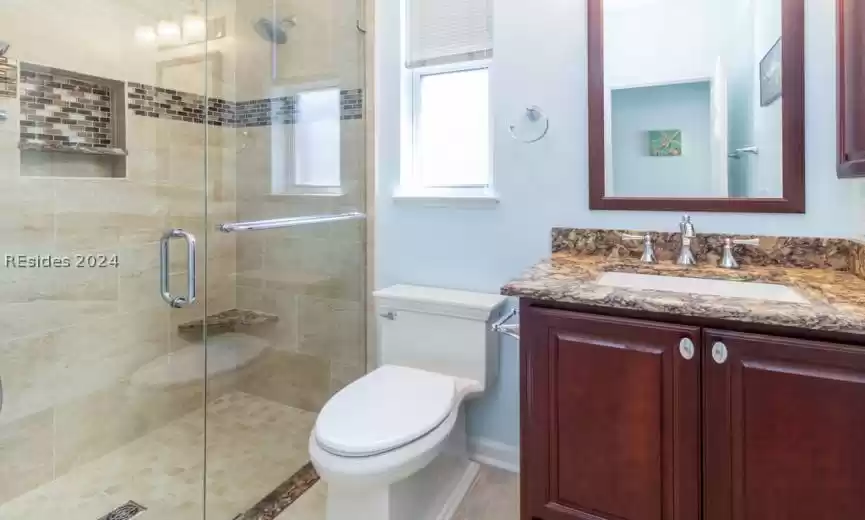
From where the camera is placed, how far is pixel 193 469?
1.96m

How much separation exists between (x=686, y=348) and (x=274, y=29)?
2.05 metres

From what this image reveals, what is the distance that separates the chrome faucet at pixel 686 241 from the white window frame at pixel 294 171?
1352mm

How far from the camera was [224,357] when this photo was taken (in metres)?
2.15

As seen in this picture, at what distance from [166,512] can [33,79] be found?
1558 millimetres

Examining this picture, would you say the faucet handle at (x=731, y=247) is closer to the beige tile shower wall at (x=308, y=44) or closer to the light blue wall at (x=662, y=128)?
the light blue wall at (x=662, y=128)

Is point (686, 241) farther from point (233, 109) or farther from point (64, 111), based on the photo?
point (64, 111)

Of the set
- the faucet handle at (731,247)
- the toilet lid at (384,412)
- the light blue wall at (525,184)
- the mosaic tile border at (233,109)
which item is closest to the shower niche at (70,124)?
the mosaic tile border at (233,109)

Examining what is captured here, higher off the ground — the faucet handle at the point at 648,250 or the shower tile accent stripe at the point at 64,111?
the shower tile accent stripe at the point at 64,111

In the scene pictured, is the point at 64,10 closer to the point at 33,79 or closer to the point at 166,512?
the point at 33,79

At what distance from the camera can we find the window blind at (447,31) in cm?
200

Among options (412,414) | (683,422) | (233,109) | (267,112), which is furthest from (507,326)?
(233,109)

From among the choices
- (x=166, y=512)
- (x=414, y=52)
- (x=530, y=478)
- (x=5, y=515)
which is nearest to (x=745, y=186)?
(x=530, y=478)

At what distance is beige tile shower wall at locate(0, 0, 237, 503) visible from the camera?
1.79 metres

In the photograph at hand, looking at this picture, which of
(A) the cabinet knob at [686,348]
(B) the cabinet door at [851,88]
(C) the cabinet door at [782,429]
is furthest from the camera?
(B) the cabinet door at [851,88]
